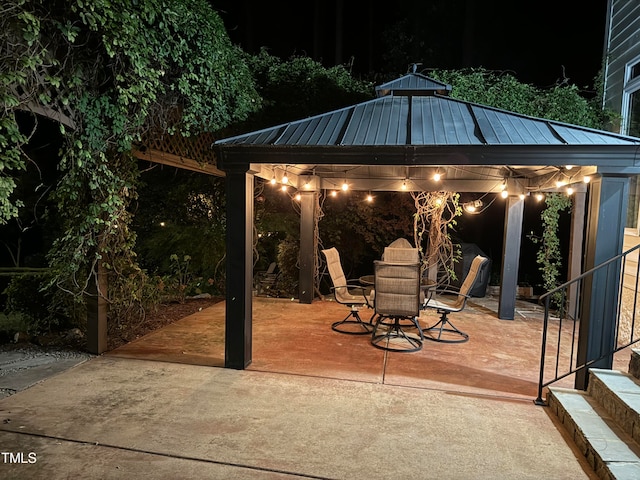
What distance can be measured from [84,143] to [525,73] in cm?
1096

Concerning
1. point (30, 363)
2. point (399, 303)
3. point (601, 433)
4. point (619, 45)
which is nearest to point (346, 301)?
point (399, 303)

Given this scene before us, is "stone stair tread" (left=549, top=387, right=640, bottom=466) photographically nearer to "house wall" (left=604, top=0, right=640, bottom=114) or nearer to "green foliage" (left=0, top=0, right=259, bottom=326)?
"green foliage" (left=0, top=0, right=259, bottom=326)

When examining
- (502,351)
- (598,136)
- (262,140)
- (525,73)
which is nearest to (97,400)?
(262,140)

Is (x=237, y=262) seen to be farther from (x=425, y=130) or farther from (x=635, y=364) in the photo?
(x=635, y=364)

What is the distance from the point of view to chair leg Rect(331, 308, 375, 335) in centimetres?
580

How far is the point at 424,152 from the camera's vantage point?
397 cm

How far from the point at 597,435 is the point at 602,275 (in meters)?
1.44

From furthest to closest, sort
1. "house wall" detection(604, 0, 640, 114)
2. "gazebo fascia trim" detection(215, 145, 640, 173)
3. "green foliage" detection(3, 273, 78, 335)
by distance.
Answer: "house wall" detection(604, 0, 640, 114) < "green foliage" detection(3, 273, 78, 335) < "gazebo fascia trim" detection(215, 145, 640, 173)

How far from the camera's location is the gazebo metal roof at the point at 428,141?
3.75 metres

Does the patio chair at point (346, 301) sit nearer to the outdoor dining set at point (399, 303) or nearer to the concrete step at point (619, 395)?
the outdoor dining set at point (399, 303)

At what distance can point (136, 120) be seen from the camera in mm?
4484

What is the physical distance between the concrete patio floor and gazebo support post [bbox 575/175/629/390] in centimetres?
70

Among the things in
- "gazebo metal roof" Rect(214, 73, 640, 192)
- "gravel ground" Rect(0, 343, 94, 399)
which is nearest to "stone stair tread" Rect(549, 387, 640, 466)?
"gazebo metal roof" Rect(214, 73, 640, 192)

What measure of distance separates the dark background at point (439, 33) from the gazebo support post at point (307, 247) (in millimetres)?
3591
